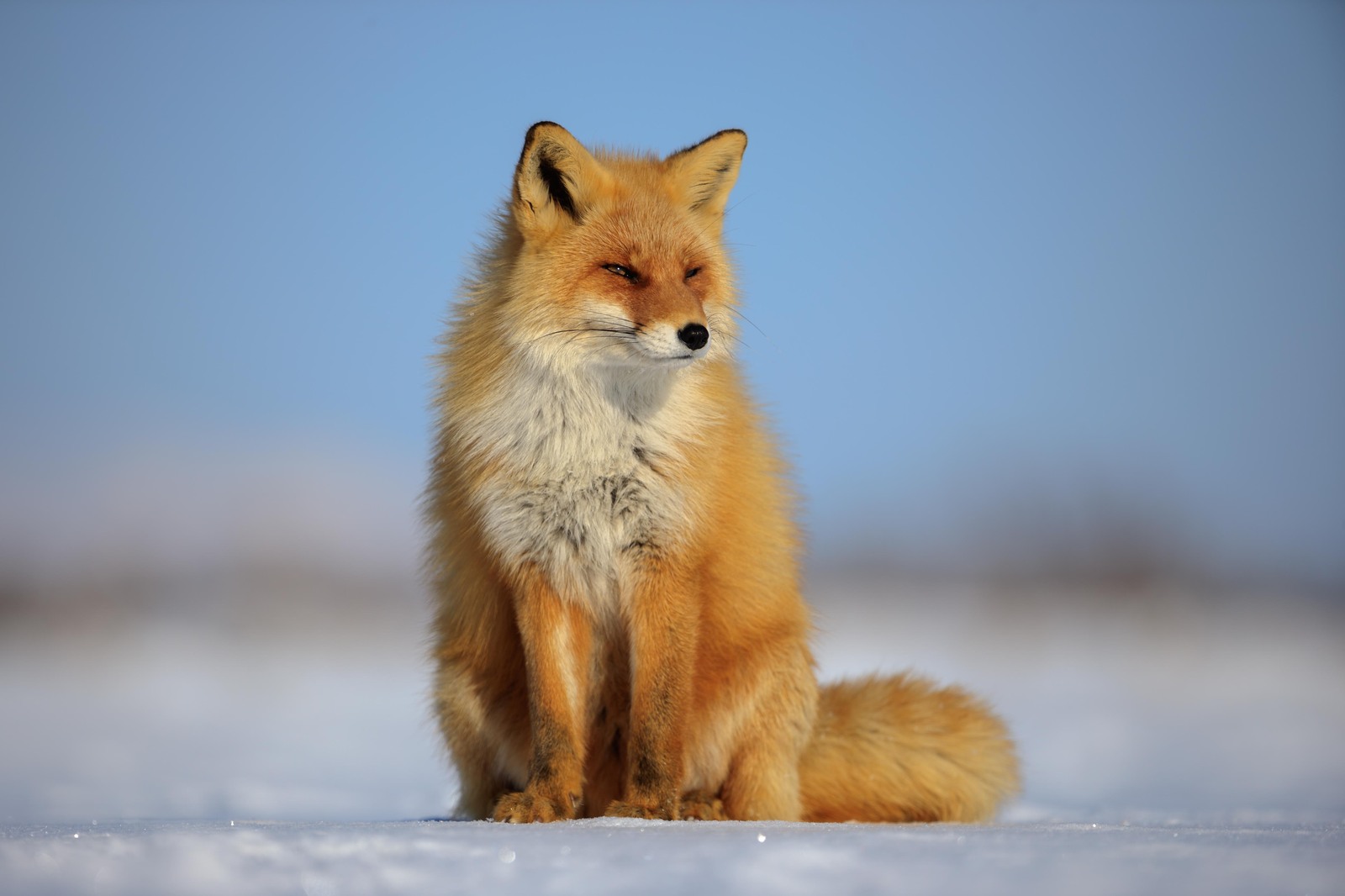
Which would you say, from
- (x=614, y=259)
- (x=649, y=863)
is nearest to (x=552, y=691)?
(x=649, y=863)

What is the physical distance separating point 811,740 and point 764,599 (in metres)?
0.69

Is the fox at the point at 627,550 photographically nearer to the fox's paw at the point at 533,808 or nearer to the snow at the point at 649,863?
the fox's paw at the point at 533,808

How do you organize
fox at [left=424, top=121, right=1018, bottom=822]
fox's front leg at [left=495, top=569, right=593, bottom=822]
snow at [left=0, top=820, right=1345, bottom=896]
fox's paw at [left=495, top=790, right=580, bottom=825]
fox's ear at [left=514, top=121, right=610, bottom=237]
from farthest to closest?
fox's ear at [left=514, top=121, right=610, bottom=237]
fox at [left=424, top=121, right=1018, bottom=822]
fox's front leg at [left=495, top=569, right=593, bottom=822]
fox's paw at [left=495, top=790, right=580, bottom=825]
snow at [left=0, top=820, right=1345, bottom=896]

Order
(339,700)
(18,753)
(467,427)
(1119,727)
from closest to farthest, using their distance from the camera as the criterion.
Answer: (467,427), (18,753), (1119,727), (339,700)

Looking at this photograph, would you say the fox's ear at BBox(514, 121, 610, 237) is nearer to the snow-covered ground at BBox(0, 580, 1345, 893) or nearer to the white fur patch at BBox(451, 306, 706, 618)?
the white fur patch at BBox(451, 306, 706, 618)

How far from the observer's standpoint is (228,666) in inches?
459

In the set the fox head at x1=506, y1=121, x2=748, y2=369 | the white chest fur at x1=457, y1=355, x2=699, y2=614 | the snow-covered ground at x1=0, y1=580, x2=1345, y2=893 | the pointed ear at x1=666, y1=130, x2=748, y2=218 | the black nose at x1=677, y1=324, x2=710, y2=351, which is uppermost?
the pointed ear at x1=666, y1=130, x2=748, y2=218

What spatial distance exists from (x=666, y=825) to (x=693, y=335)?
1.46 m

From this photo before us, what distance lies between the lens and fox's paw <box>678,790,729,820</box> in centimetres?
365

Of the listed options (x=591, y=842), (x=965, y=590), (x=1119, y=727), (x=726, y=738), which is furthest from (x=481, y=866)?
(x=965, y=590)

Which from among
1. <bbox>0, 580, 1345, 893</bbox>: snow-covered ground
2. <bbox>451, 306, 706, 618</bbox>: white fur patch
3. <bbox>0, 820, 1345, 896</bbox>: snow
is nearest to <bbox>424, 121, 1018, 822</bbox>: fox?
<bbox>451, 306, 706, 618</bbox>: white fur patch

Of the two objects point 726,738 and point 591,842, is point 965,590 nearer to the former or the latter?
point 726,738

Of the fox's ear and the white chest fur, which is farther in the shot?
the fox's ear

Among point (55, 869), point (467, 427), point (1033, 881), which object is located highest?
point (467, 427)
